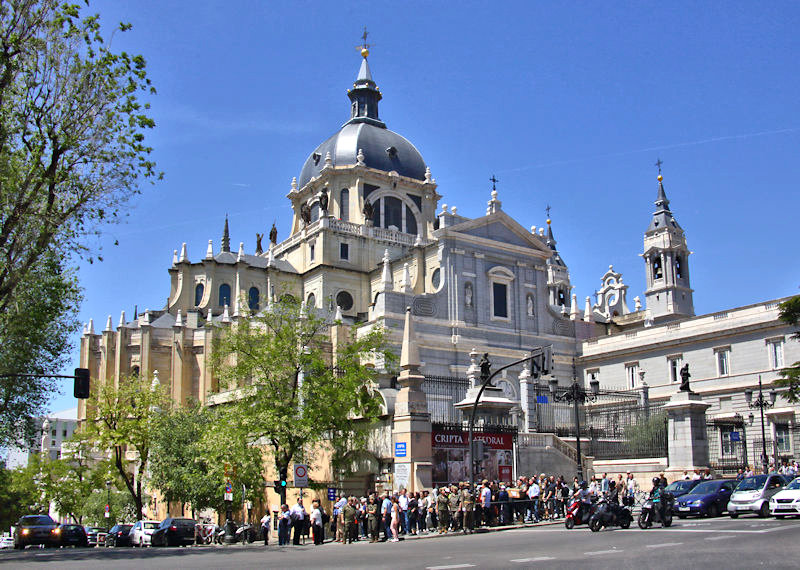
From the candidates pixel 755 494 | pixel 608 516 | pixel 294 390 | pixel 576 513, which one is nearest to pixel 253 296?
pixel 294 390

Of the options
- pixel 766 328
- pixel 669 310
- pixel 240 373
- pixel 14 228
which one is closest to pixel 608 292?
pixel 669 310

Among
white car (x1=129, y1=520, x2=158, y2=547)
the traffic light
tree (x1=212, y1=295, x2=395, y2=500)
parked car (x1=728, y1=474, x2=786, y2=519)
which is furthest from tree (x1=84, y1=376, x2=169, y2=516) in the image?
parked car (x1=728, y1=474, x2=786, y2=519)

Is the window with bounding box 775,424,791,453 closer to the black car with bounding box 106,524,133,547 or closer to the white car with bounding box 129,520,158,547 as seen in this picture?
the white car with bounding box 129,520,158,547

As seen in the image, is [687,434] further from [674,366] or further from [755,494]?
[674,366]

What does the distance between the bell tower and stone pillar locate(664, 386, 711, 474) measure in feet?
145

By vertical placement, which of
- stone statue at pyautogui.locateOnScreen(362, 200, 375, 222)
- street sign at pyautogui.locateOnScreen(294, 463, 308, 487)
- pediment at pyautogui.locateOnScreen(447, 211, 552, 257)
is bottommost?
street sign at pyautogui.locateOnScreen(294, 463, 308, 487)

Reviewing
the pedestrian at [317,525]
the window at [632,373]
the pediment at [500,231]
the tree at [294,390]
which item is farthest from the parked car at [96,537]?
the window at [632,373]

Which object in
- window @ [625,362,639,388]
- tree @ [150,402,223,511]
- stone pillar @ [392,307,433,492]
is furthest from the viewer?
window @ [625,362,639,388]

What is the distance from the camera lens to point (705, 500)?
892 inches

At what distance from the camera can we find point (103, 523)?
155 feet

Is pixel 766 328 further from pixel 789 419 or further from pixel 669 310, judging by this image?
pixel 669 310

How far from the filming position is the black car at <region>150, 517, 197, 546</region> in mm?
29469

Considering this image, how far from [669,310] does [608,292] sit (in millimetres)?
18685

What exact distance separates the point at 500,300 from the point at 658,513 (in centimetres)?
3565
